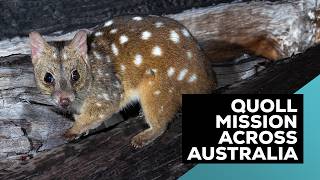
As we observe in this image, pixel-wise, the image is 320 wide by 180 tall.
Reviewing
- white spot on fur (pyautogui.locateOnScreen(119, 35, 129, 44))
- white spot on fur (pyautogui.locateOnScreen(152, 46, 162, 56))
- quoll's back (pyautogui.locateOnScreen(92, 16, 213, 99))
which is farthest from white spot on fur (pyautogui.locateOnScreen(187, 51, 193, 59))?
white spot on fur (pyautogui.locateOnScreen(119, 35, 129, 44))

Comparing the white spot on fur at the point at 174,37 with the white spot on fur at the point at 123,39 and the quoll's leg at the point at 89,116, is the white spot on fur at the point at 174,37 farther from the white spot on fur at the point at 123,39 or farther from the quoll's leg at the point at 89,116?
the quoll's leg at the point at 89,116

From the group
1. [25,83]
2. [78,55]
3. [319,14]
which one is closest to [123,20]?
[78,55]

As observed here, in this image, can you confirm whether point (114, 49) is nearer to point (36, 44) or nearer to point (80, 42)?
A: point (80, 42)

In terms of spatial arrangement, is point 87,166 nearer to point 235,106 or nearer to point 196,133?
point 196,133

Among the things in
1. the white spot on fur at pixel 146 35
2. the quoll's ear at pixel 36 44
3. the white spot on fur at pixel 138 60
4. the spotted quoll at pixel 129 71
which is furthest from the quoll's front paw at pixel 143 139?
the quoll's ear at pixel 36 44

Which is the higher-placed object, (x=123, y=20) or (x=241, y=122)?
(x=123, y=20)

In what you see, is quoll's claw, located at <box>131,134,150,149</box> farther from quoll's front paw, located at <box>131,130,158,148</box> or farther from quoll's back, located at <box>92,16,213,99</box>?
quoll's back, located at <box>92,16,213,99</box>
